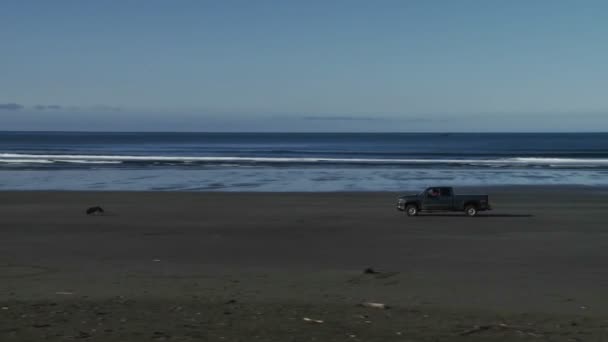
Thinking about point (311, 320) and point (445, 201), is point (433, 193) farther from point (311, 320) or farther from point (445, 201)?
point (311, 320)

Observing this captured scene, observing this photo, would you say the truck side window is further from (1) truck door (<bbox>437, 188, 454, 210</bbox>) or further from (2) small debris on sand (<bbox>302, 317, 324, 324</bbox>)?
(2) small debris on sand (<bbox>302, 317, 324, 324</bbox>)

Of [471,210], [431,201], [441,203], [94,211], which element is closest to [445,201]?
[441,203]

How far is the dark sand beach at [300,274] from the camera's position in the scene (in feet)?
35.2

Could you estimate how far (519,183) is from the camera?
5028 centimetres

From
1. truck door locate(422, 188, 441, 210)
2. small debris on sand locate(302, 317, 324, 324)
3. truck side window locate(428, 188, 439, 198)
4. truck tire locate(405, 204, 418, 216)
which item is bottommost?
truck tire locate(405, 204, 418, 216)

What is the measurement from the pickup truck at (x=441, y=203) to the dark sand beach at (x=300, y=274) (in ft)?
1.85

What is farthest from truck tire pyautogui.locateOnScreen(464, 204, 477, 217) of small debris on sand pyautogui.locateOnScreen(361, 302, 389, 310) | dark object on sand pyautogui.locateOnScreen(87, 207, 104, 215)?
small debris on sand pyautogui.locateOnScreen(361, 302, 389, 310)

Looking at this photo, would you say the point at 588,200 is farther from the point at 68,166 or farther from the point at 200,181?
the point at 68,166

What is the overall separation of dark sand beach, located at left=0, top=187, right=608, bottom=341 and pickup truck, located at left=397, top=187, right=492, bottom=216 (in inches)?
22.2

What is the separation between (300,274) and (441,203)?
1538cm

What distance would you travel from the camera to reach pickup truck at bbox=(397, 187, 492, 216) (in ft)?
100

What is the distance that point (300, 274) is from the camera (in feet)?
55.1

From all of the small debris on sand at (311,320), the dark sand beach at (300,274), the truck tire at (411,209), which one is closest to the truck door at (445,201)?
the dark sand beach at (300,274)

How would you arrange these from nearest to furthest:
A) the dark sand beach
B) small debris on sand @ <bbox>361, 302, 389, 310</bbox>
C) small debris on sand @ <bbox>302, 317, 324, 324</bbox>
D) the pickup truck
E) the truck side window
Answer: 1. the dark sand beach
2. small debris on sand @ <bbox>302, 317, 324, 324</bbox>
3. small debris on sand @ <bbox>361, 302, 389, 310</bbox>
4. the pickup truck
5. the truck side window
